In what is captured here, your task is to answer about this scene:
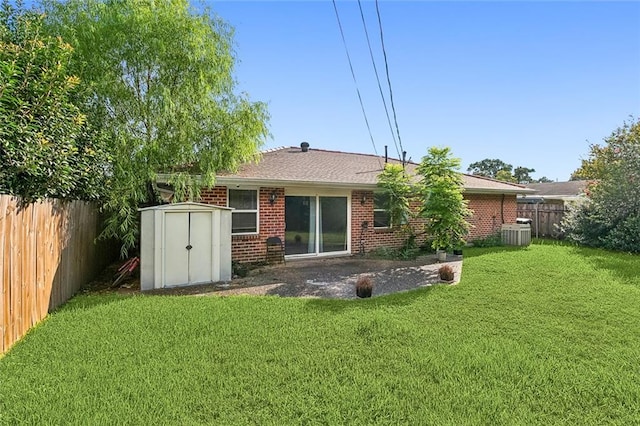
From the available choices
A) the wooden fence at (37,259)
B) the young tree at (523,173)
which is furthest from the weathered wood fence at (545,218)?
the young tree at (523,173)

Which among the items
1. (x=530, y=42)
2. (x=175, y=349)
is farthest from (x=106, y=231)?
(x=530, y=42)

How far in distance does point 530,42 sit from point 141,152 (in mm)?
11667

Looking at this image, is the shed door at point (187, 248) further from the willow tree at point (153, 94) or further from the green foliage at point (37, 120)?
the green foliage at point (37, 120)

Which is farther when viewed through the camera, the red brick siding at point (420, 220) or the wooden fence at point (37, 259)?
the red brick siding at point (420, 220)

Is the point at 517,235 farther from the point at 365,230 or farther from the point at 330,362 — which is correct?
the point at 330,362

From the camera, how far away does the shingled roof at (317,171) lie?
9859 millimetres

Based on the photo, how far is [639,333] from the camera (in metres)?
4.86

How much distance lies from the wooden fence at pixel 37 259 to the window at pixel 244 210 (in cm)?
353

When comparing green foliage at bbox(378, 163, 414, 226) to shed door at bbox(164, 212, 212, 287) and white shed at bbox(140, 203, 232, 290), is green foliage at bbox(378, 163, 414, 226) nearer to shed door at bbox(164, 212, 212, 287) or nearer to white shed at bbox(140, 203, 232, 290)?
white shed at bbox(140, 203, 232, 290)

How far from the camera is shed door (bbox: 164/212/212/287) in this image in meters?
7.66

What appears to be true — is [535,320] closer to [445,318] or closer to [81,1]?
[445,318]

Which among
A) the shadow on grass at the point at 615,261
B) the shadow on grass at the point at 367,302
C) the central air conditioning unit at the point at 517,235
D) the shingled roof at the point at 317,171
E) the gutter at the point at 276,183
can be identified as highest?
the shingled roof at the point at 317,171

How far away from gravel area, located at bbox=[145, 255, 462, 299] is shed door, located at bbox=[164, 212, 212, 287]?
31 centimetres

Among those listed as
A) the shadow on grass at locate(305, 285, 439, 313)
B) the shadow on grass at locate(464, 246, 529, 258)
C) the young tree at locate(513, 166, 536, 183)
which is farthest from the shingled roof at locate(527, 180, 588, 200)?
the young tree at locate(513, 166, 536, 183)
